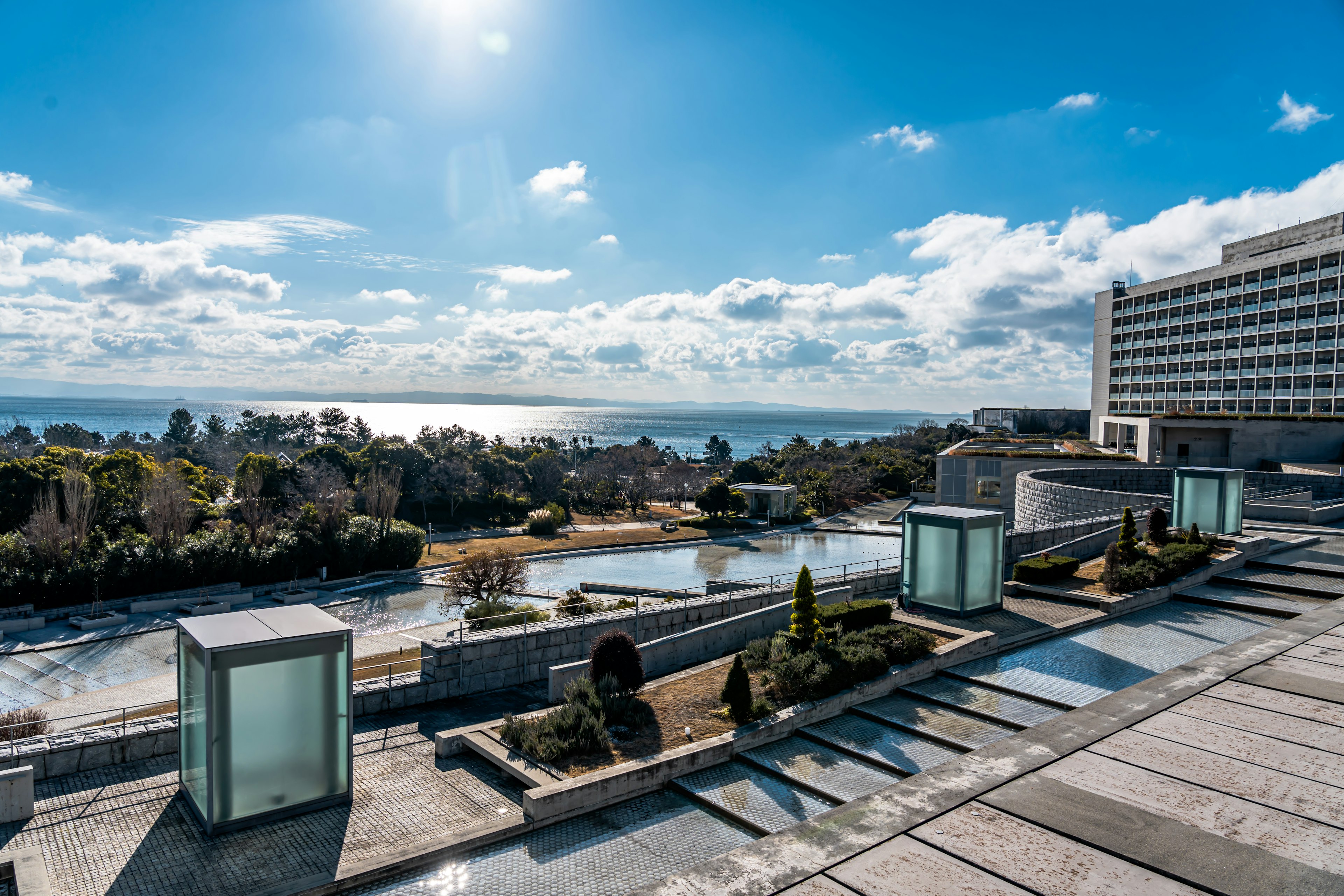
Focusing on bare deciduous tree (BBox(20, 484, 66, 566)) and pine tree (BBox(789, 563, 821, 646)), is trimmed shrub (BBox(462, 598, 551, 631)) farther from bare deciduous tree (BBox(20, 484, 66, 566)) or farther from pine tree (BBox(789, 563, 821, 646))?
bare deciduous tree (BBox(20, 484, 66, 566))

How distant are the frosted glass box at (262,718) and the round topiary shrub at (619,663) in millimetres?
3688

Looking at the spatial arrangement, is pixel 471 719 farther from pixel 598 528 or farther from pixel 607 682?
pixel 598 528

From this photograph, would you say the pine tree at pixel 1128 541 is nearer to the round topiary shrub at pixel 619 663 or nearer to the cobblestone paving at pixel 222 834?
the round topiary shrub at pixel 619 663

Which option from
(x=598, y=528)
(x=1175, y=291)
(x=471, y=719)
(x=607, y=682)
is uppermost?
(x=1175, y=291)

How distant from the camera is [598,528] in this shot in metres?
48.8

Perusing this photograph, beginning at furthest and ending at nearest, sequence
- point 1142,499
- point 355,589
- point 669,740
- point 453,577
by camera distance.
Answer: point 355,589
point 1142,499
point 453,577
point 669,740

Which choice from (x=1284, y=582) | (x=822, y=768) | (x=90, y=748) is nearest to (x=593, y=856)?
(x=822, y=768)

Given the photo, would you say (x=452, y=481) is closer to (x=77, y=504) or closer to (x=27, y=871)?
(x=77, y=504)

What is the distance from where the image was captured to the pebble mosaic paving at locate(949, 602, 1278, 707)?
11000mm

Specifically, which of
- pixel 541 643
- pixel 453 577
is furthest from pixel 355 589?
pixel 541 643

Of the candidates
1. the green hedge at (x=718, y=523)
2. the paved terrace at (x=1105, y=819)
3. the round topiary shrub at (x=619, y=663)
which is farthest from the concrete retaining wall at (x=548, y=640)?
the green hedge at (x=718, y=523)

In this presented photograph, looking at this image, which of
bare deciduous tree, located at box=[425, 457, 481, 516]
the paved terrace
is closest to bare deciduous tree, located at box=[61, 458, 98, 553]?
bare deciduous tree, located at box=[425, 457, 481, 516]

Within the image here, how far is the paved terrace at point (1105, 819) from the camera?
5832mm

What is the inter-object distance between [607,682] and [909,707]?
4.39 metres
